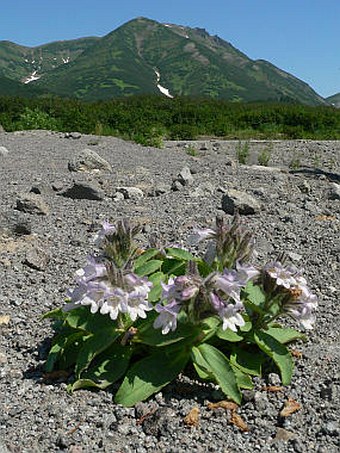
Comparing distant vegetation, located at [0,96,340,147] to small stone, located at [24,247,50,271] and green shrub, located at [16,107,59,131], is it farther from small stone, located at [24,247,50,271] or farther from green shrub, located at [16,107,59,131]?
small stone, located at [24,247,50,271]

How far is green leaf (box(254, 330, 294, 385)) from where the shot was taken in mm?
3059

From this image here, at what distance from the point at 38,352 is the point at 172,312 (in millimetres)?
1186

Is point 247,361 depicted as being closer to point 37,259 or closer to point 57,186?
point 37,259

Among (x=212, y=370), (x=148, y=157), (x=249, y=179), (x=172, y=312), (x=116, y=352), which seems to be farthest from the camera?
(x=148, y=157)

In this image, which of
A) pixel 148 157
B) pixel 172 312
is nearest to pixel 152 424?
pixel 172 312

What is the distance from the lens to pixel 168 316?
2711 mm

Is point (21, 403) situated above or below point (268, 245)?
below

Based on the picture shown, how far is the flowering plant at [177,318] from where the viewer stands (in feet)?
8.95

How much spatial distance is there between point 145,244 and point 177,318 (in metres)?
2.53

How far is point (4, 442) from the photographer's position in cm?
270

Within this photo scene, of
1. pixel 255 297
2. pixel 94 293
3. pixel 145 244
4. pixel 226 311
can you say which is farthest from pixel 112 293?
pixel 145 244

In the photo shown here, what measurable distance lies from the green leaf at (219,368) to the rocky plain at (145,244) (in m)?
0.15

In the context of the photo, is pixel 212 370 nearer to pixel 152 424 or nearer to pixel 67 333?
pixel 152 424

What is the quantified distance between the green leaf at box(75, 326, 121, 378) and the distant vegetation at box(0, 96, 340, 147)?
1220 centimetres
